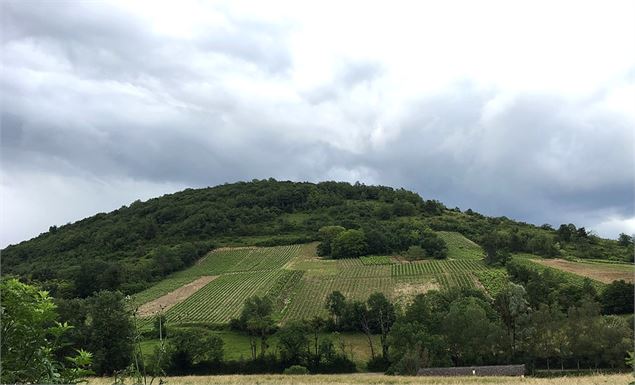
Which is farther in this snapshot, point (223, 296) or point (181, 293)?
point (181, 293)

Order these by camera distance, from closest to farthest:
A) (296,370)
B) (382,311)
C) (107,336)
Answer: (107,336) < (296,370) < (382,311)

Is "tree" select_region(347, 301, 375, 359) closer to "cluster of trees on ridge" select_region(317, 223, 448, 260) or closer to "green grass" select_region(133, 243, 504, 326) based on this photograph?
"green grass" select_region(133, 243, 504, 326)

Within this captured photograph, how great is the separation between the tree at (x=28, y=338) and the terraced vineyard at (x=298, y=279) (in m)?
58.9

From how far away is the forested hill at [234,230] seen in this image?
4358 inches

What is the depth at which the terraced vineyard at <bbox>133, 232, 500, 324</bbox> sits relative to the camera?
74.8 meters

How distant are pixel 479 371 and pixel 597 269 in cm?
5728

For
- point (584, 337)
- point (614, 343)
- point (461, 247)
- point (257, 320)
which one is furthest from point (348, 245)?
point (614, 343)

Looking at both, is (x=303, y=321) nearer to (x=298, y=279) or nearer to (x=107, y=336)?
(x=107, y=336)

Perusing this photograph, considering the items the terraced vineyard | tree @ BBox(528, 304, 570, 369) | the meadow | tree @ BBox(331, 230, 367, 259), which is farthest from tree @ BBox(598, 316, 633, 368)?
tree @ BBox(331, 230, 367, 259)

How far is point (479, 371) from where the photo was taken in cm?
4356

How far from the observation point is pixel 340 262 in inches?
4279

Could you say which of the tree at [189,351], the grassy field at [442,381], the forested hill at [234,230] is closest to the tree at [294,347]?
the tree at [189,351]

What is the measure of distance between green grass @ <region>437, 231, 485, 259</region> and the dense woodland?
3.45 meters

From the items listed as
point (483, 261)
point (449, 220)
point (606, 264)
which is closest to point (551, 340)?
point (483, 261)
